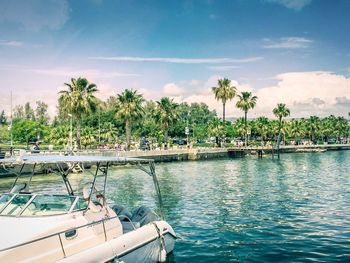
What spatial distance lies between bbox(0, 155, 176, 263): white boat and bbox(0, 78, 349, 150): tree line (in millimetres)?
54267

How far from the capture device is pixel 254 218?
21906 millimetres

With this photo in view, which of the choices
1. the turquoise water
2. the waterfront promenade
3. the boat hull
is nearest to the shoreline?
the waterfront promenade

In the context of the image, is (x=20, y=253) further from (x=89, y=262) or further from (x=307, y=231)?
(x=307, y=231)

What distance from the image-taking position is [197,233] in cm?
1867

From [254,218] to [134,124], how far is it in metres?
73.2

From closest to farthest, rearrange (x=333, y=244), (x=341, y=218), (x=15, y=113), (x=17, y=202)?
1. (x=17, y=202)
2. (x=333, y=244)
3. (x=341, y=218)
4. (x=15, y=113)

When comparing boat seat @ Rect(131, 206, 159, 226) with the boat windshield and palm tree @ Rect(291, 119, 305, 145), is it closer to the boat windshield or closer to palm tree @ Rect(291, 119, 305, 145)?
the boat windshield

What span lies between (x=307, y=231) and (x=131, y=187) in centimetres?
2094

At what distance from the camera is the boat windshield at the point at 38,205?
10.7 metres

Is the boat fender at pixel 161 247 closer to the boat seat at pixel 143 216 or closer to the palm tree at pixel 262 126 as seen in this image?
the boat seat at pixel 143 216

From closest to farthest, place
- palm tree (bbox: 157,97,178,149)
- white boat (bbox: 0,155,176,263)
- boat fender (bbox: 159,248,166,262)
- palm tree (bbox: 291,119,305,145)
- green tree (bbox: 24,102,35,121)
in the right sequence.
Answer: white boat (bbox: 0,155,176,263) < boat fender (bbox: 159,248,166,262) < palm tree (bbox: 157,97,178,149) < palm tree (bbox: 291,119,305,145) < green tree (bbox: 24,102,35,121)

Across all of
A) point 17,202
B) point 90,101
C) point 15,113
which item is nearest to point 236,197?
point 17,202

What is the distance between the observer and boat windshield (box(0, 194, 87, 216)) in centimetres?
1074

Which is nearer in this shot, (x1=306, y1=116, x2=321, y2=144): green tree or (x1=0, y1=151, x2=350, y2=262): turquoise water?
(x1=0, y1=151, x2=350, y2=262): turquoise water
